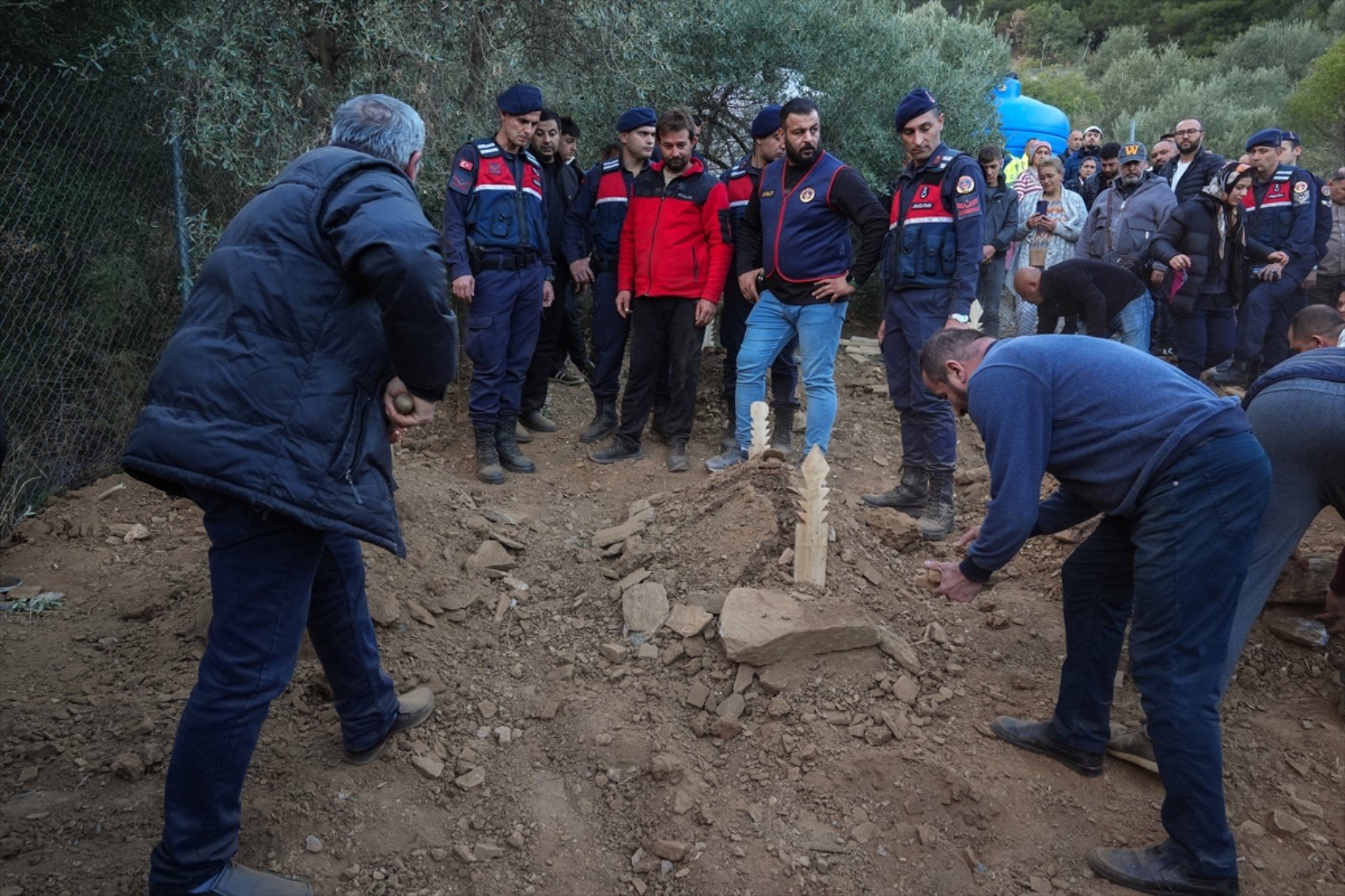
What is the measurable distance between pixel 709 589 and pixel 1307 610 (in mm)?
2673

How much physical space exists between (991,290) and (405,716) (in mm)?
7303

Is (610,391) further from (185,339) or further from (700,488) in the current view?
(185,339)

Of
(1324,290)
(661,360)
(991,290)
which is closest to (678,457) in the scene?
(661,360)

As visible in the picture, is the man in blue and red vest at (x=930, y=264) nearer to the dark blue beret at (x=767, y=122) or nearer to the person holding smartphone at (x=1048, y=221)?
the dark blue beret at (x=767, y=122)

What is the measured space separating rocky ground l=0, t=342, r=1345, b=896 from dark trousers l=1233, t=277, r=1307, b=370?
4.11 metres

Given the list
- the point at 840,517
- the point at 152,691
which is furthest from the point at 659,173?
the point at 152,691

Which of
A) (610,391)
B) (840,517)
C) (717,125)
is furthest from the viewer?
(717,125)

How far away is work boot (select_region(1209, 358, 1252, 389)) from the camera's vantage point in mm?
8750

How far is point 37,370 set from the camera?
5316mm

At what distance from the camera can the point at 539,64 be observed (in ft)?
25.1

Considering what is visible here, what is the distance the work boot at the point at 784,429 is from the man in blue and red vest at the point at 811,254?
2.18 feet

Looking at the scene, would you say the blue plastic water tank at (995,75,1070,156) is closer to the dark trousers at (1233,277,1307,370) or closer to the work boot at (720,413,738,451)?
the dark trousers at (1233,277,1307,370)

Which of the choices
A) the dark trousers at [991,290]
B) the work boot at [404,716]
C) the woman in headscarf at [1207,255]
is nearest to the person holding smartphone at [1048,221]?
the dark trousers at [991,290]

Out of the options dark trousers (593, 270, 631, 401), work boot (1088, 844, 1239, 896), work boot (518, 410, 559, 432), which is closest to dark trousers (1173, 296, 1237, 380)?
dark trousers (593, 270, 631, 401)
